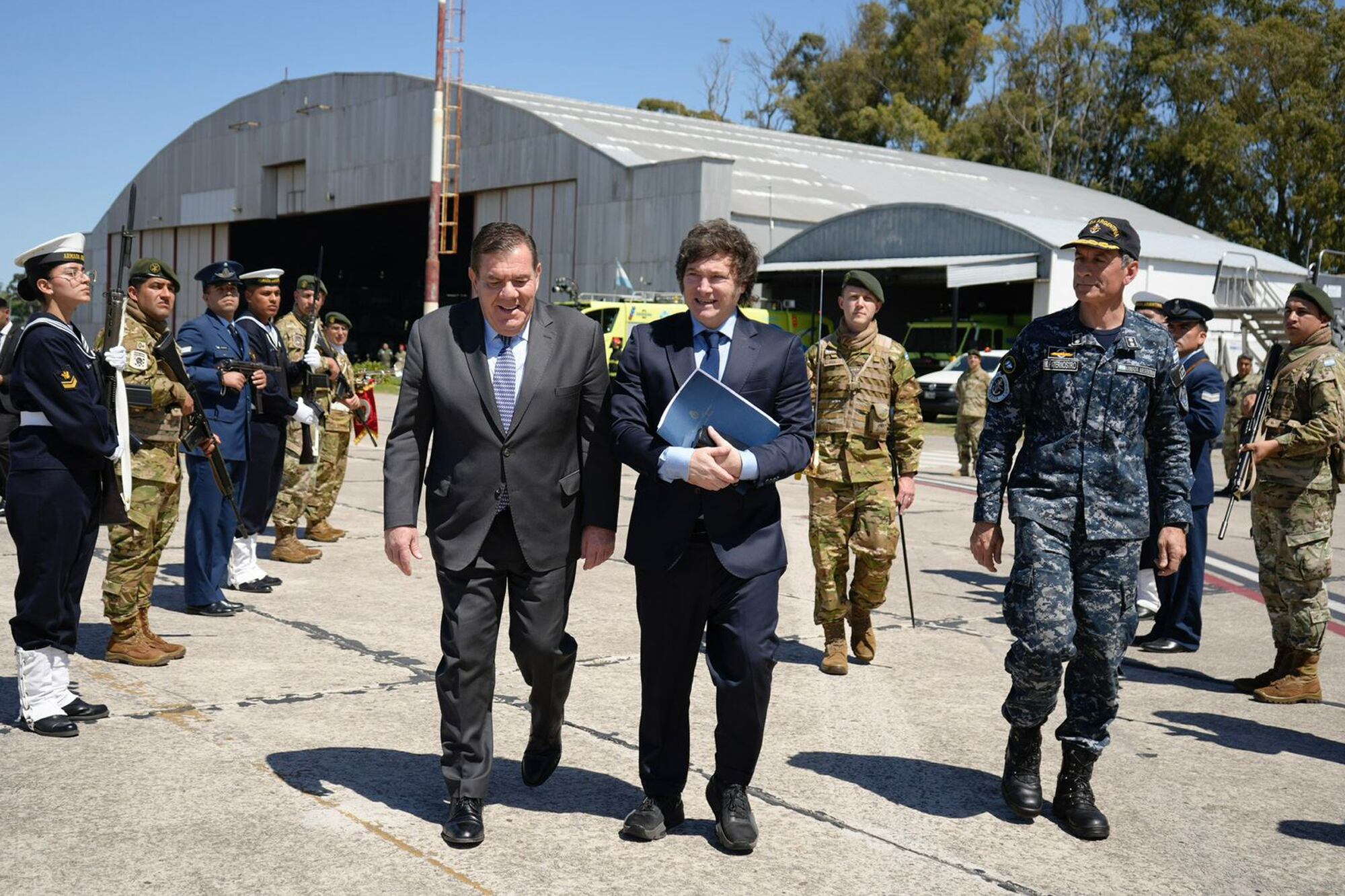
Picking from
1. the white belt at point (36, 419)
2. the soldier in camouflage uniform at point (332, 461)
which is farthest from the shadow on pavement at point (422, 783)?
the soldier in camouflage uniform at point (332, 461)

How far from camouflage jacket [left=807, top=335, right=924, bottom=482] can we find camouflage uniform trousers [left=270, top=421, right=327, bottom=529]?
14.3 ft

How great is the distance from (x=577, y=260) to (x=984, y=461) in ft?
106

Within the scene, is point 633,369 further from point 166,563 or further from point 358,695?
point 166,563

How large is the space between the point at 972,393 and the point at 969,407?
7.8 inches

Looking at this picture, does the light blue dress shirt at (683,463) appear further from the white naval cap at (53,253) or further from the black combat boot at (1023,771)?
the white naval cap at (53,253)

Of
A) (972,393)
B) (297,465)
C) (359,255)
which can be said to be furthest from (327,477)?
(359,255)

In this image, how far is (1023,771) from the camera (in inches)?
186

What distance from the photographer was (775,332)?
450cm

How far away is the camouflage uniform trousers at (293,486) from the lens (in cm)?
955

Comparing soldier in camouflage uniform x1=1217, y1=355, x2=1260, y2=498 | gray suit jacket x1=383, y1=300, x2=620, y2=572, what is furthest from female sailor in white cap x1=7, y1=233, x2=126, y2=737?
soldier in camouflage uniform x1=1217, y1=355, x2=1260, y2=498

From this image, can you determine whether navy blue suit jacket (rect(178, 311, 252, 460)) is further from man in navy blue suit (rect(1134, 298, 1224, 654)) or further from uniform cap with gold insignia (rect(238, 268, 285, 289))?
man in navy blue suit (rect(1134, 298, 1224, 654))

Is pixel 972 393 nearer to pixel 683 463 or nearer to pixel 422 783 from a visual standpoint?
pixel 422 783

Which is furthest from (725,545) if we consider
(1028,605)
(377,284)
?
(377,284)

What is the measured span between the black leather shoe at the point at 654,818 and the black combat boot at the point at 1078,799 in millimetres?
1358
